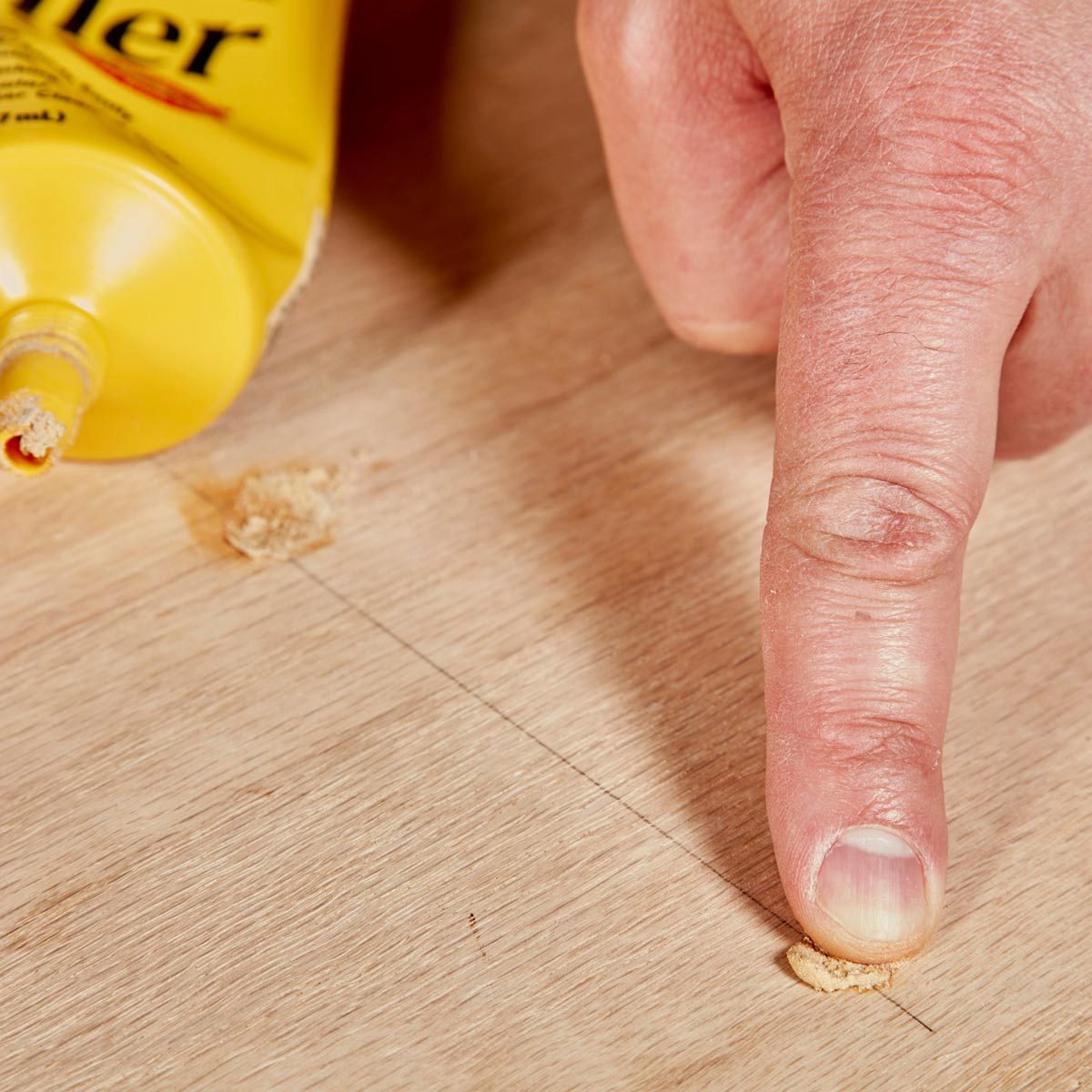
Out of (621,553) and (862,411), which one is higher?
(862,411)

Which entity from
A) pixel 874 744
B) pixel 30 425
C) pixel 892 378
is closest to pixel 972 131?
pixel 892 378

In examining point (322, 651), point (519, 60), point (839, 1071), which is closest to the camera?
point (839, 1071)

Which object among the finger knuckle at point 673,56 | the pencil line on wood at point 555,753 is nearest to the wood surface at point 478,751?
the pencil line on wood at point 555,753

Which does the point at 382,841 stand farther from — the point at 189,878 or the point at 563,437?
the point at 563,437

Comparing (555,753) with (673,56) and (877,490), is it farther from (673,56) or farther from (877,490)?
(673,56)

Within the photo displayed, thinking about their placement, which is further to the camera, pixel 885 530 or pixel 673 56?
pixel 673 56

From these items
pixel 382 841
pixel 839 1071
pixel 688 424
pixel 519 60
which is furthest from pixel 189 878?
pixel 519 60

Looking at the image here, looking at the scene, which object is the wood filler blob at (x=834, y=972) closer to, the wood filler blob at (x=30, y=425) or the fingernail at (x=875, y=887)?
the fingernail at (x=875, y=887)
